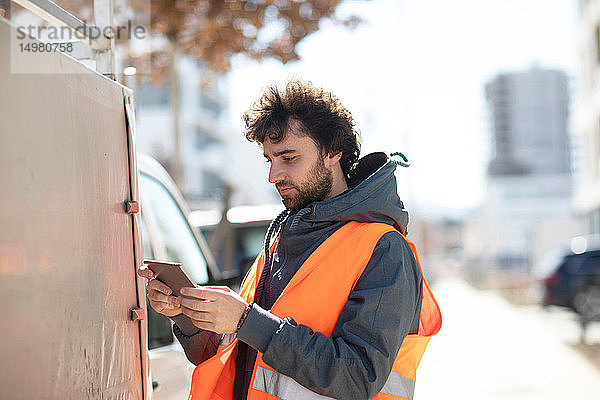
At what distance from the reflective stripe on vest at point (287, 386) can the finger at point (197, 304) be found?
0.90ft

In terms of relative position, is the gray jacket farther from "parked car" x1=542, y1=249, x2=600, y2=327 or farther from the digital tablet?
"parked car" x1=542, y1=249, x2=600, y2=327

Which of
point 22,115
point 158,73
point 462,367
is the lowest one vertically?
point 462,367

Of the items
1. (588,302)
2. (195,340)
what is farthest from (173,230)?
(588,302)

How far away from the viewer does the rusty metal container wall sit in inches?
71.1

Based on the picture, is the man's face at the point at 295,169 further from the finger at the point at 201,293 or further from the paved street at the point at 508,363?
the paved street at the point at 508,363

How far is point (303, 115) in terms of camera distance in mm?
2730

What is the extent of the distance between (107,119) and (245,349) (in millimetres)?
870

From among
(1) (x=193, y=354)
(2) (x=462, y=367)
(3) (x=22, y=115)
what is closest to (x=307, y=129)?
(1) (x=193, y=354)

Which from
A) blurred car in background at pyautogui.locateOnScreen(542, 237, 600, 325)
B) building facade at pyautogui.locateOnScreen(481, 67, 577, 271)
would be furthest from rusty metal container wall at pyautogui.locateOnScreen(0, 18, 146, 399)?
building facade at pyautogui.locateOnScreen(481, 67, 577, 271)

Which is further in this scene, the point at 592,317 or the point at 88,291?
the point at 592,317

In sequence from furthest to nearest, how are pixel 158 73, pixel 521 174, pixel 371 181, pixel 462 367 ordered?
pixel 521 174, pixel 158 73, pixel 462 367, pixel 371 181

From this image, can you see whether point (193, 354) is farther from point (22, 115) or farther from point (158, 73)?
point (158, 73)

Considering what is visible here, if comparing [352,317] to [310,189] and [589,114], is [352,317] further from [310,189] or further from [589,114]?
[589,114]

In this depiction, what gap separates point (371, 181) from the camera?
266 cm
